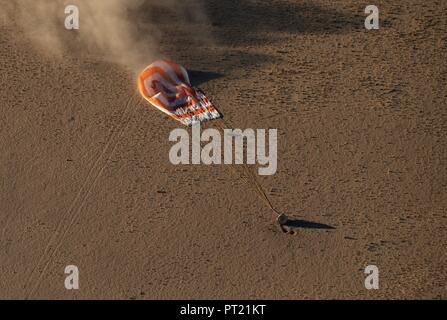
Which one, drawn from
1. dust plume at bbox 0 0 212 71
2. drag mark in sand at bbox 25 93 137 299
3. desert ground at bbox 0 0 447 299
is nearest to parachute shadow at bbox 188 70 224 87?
desert ground at bbox 0 0 447 299

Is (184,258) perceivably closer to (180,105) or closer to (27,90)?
(180,105)

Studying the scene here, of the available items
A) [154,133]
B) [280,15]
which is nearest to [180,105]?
[154,133]

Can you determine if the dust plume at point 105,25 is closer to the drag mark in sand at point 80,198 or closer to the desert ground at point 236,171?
the desert ground at point 236,171

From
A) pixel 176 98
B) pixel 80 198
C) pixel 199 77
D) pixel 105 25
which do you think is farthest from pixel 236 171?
pixel 105 25

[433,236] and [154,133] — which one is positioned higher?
[154,133]
